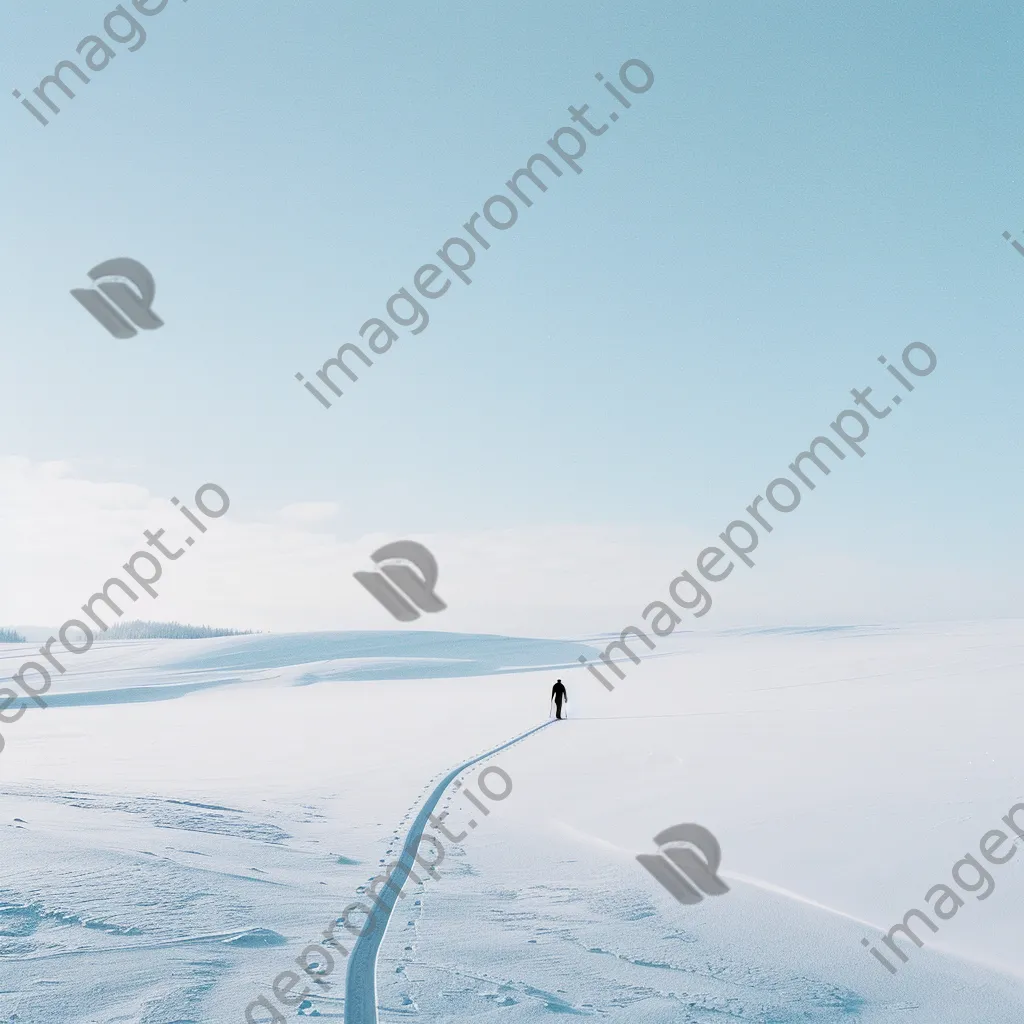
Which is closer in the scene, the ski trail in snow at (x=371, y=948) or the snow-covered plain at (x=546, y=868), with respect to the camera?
the ski trail in snow at (x=371, y=948)

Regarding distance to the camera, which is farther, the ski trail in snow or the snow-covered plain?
the snow-covered plain

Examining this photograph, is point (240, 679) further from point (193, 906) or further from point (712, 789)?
point (193, 906)

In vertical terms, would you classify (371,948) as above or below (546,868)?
below

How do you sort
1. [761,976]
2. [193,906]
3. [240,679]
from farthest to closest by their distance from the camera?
[240,679], [193,906], [761,976]

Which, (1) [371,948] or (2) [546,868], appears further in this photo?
(2) [546,868]

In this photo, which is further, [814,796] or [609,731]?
[609,731]

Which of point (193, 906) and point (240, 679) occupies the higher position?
point (240, 679)

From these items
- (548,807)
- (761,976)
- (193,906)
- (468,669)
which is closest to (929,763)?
(548,807)

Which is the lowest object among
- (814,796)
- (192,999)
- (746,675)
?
(192,999)
